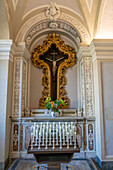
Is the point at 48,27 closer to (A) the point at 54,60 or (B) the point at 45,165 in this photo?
(A) the point at 54,60

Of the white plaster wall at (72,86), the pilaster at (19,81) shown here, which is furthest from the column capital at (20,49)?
the white plaster wall at (72,86)

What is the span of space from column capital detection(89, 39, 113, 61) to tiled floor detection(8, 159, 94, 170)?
9.55ft

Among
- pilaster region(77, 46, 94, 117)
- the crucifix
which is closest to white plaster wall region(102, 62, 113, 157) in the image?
pilaster region(77, 46, 94, 117)

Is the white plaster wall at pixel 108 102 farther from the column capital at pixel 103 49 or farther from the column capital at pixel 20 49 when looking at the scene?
the column capital at pixel 20 49

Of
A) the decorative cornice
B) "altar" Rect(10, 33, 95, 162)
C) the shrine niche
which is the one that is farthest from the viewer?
the shrine niche

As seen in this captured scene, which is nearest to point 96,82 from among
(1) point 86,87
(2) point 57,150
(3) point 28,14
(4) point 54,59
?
(1) point 86,87

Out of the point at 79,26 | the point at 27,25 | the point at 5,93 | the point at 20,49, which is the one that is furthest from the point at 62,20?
the point at 5,93

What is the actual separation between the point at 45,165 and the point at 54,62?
325 centimetres

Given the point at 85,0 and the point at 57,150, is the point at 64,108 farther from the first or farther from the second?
the point at 85,0

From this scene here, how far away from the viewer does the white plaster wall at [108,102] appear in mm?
3768

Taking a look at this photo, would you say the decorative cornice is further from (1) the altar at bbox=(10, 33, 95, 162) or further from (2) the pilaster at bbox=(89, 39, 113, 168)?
(1) the altar at bbox=(10, 33, 95, 162)

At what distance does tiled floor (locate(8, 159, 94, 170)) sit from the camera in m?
3.51

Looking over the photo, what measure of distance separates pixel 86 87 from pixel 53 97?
1.31 metres

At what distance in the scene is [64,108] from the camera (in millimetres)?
4945
